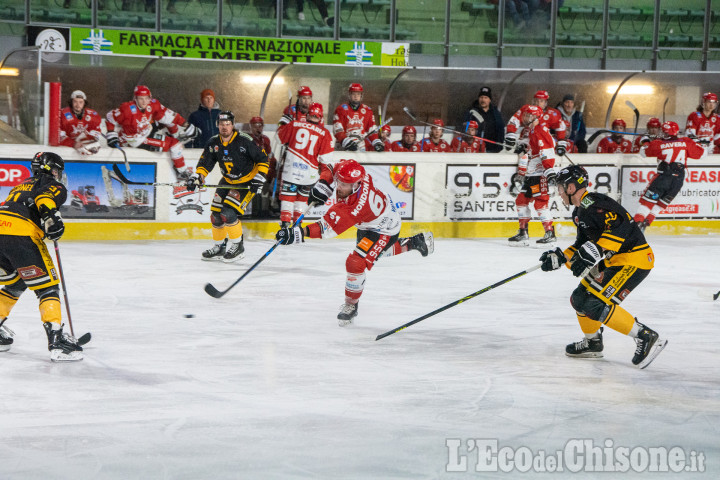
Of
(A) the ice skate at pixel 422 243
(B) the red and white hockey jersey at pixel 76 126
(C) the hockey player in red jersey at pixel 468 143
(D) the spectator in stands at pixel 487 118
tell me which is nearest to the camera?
(A) the ice skate at pixel 422 243

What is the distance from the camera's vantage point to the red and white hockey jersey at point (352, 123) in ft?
36.4

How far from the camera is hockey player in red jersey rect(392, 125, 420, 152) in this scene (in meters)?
11.3

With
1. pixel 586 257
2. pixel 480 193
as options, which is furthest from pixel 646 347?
pixel 480 193

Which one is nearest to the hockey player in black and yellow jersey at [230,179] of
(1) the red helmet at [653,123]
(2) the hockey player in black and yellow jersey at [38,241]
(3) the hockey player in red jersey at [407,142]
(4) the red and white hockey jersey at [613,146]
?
(3) the hockey player in red jersey at [407,142]

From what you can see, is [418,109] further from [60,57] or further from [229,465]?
[229,465]

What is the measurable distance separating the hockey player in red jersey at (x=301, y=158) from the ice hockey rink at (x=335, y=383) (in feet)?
6.44

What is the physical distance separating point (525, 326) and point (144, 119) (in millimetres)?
5337

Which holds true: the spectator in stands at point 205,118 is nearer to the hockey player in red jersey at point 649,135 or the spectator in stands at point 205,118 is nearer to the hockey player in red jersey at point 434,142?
the hockey player in red jersey at point 434,142

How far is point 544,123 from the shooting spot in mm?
10883

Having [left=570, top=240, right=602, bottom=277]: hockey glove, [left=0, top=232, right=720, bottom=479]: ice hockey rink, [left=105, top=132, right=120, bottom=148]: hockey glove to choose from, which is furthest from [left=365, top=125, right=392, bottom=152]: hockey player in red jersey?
[left=570, top=240, right=602, bottom=277]: hockey glove

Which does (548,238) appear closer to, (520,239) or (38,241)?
(520,239)

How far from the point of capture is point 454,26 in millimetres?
16906

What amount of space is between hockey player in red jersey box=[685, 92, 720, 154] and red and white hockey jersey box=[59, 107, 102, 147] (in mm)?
7172

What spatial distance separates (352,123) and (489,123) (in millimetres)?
1808
